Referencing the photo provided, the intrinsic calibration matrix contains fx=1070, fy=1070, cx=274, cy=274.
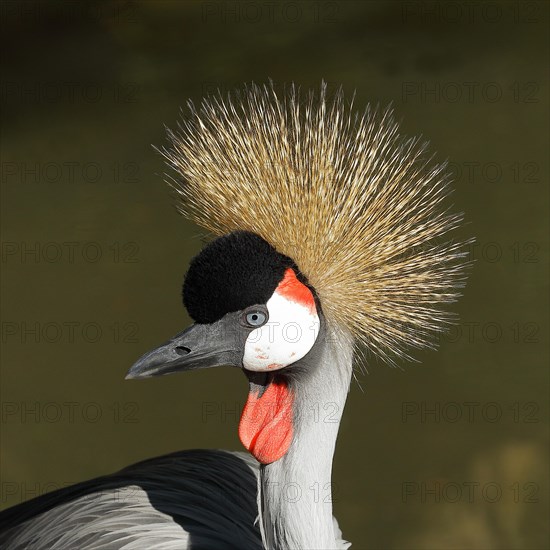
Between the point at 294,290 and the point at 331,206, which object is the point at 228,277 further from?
the point at 331,206

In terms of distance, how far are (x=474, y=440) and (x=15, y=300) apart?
1.46m

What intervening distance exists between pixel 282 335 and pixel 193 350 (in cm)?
14

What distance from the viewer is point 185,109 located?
362 cm

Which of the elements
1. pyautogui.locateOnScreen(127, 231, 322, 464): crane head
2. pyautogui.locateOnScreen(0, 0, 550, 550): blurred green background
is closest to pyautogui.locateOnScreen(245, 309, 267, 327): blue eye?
pyautogui.locateOnScreen(127, 231, 322, 464): crane head

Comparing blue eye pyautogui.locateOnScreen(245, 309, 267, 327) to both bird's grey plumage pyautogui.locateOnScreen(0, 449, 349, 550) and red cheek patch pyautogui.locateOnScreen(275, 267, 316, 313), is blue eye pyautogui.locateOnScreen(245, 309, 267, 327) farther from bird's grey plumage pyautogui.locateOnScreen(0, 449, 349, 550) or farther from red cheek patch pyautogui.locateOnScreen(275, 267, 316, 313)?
bird's grey plumage pyautogui.locateOnScreen(0, 449, 349, 550)

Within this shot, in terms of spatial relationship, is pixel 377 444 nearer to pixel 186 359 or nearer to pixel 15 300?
pixel 15 300

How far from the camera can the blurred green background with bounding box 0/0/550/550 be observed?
294 centimetres

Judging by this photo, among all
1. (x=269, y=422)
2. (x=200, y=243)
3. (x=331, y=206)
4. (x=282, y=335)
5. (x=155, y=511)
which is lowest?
(x=155, y=511)

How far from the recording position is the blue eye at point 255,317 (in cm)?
161

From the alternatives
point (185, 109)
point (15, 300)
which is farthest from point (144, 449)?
point (185, 109)

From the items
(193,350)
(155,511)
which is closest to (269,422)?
(193,350)

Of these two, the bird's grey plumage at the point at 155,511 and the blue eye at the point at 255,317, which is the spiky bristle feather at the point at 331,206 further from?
the bird's grey plumage at the point at 155,511

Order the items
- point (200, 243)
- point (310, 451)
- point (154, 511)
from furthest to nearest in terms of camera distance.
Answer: point (200, 243), point (154, 511), point (310, 451)

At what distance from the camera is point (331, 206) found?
5.64ft
